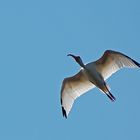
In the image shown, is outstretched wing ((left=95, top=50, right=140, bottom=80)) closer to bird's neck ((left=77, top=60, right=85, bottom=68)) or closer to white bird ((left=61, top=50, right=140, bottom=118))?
white bird ((left=61, top=50, right=140, bottom=118))

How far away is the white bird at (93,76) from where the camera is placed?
102 ft

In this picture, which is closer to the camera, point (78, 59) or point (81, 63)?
point (81, 63)

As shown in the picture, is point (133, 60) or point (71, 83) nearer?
point (133, 60)

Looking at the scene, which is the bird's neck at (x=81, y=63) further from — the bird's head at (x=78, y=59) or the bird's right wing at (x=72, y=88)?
the bird's right wing at (x=72, y=88)

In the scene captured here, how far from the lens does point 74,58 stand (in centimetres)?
3195

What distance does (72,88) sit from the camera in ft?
108

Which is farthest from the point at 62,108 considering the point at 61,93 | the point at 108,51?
the point at 108,51

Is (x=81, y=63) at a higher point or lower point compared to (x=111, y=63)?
higher

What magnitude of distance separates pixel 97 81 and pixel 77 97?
2220 mm

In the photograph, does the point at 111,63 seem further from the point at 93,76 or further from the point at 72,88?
the point at 72,88

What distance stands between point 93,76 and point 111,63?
101cm

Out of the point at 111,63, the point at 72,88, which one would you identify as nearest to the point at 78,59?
the point at 111,63

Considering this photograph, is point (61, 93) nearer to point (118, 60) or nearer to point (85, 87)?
point (85, 87)

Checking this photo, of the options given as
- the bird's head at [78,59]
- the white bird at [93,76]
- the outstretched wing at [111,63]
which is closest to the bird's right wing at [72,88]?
the white bird at [93,76]
